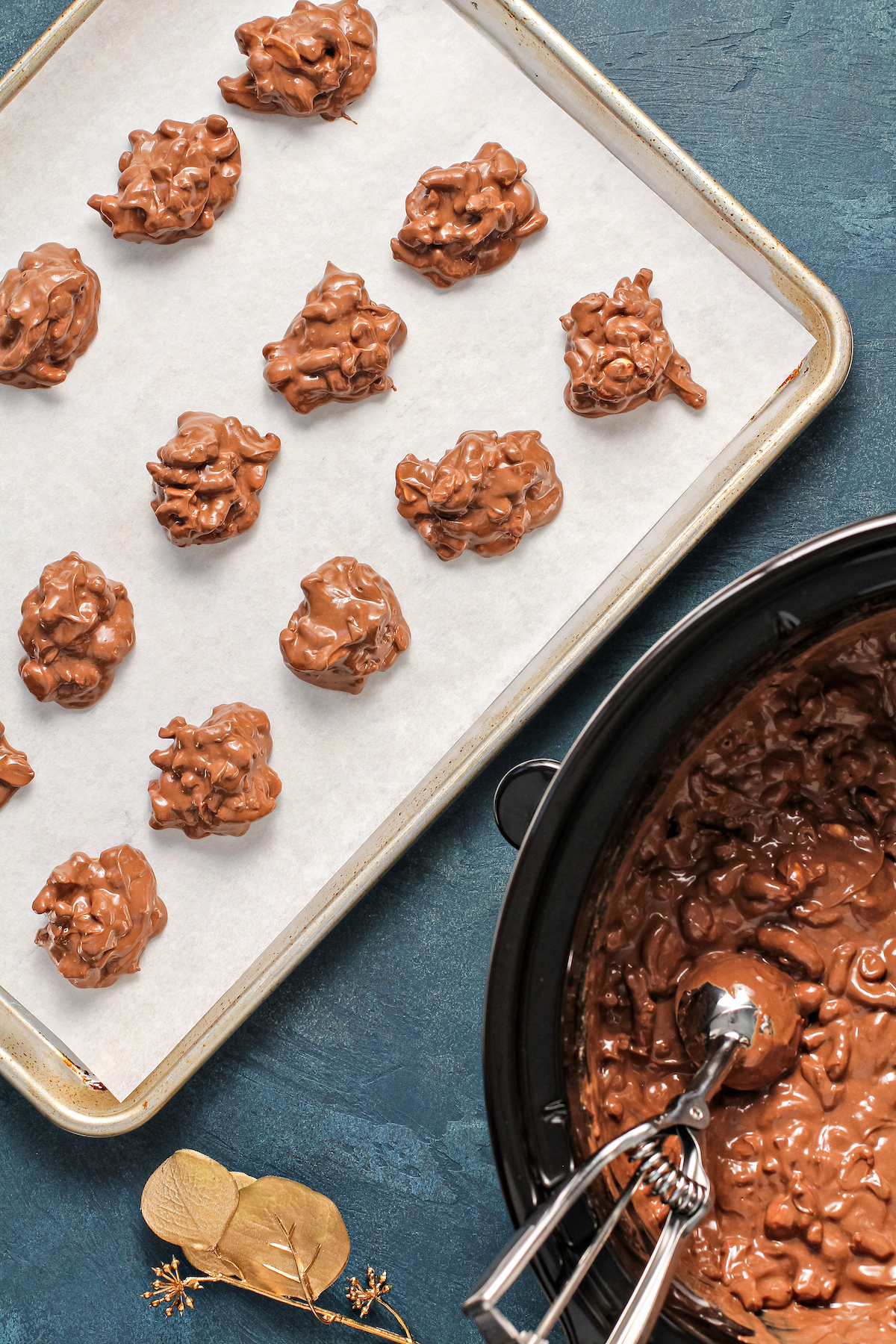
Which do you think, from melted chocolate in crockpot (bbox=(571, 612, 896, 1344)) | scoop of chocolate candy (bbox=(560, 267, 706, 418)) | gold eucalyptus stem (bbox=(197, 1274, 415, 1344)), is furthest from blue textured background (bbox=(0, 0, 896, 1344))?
melted chocolate in crockpot (bbox=(571, 612, 896, 1344))

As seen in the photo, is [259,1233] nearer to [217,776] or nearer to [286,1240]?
[286,1240]

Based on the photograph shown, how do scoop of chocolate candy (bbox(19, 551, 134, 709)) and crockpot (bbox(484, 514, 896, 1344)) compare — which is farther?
scoop of chocolate candy (bbox(19, 551, 134, 709))

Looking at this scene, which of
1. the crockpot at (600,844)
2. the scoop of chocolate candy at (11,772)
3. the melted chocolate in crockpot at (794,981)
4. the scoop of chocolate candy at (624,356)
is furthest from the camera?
the scoop of chocolate candy at (11,772)

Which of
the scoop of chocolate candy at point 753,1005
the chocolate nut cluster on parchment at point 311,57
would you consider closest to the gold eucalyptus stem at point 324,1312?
the scoop of chocolate candy at point 753,1005

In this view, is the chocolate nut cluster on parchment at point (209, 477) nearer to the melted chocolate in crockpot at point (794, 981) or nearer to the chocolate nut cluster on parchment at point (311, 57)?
the chocolate nut cluster on parchment at point (311, 57)

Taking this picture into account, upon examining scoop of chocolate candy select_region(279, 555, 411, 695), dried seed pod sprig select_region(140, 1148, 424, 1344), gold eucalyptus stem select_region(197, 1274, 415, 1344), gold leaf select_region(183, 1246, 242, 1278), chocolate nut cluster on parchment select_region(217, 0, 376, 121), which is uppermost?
chocolate nut cluster on parchment select_region(217, 0, 376, 121)

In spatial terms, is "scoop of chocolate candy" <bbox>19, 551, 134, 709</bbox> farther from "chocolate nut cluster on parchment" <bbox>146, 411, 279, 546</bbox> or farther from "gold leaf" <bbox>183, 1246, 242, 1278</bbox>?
"gold leaf" <bbox>183, 1246, 242, 1278</bbox>
